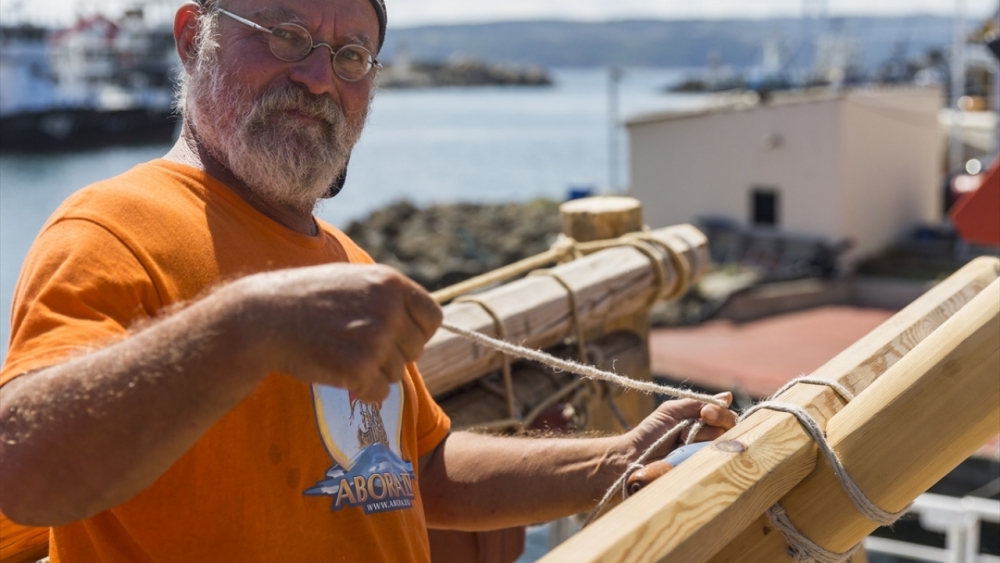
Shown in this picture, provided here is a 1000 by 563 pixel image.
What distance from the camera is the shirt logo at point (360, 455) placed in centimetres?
187

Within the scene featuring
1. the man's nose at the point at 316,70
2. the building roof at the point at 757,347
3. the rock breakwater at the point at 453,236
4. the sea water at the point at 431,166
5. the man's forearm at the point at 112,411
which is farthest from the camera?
the sea water at the point at 431,166

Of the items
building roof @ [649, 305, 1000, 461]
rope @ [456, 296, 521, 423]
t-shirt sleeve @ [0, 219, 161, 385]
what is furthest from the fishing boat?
t-shirt sleeve @ [0, 219, 161, 385]

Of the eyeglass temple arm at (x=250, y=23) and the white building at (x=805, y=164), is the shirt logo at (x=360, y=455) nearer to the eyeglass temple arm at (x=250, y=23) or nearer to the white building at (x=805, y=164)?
the eyeglass temple arm at (x=250, y=23)

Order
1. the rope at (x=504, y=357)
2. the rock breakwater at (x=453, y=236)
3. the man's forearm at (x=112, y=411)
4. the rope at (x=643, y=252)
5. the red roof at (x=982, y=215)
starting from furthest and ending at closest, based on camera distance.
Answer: the rock breakwater at (x=453, y=236) → the rope at (x=643, y=252) → the rope at (x=504, y=357) → the red roof at (x=982, y=215) → the man's forearm at (x=112, y=411)

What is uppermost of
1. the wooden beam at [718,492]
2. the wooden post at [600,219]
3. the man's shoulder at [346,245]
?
the man's shoulder at [346,245]

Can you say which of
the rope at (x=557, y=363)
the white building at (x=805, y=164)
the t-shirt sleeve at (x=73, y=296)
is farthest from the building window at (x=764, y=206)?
the t-shirt sleeve at (x=73, y=296)

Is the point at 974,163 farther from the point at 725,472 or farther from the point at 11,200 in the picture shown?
the point at 11,200

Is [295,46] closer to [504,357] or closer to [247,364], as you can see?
[247,364]

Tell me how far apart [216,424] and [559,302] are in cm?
198

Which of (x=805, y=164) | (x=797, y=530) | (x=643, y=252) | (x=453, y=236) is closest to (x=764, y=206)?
(x=805, y=164)

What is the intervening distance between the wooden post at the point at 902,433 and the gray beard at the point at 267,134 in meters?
1.05

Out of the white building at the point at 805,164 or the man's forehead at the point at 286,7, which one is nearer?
the man's forehead at the point at 286,7

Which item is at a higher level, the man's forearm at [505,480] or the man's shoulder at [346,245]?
the man's shoulder at [346,245]

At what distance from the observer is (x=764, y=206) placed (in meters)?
21.2
